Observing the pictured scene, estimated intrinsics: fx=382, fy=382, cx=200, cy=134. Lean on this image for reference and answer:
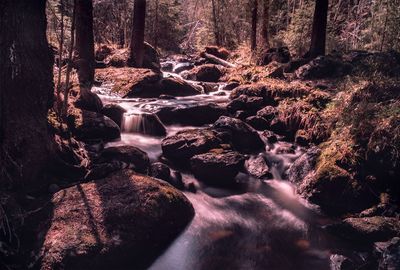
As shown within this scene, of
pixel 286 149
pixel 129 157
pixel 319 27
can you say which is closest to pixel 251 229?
pixel 129 157

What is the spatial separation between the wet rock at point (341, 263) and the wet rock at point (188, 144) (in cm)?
427

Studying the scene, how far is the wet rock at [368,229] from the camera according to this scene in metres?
6.71

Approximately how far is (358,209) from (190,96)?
9.41 meters

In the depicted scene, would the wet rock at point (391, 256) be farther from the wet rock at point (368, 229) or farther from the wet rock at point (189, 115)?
the wet rock at point (189, 115)

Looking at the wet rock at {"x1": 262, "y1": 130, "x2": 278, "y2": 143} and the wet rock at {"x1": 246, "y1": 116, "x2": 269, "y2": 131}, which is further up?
the wet rock at {"x1": 246, "y1": 116, "x2": 269, "y2": 131}

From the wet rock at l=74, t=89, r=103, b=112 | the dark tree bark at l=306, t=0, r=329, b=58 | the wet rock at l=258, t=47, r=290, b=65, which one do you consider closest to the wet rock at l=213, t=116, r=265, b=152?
the wet rock at l=74, t=89, r=103, b=112

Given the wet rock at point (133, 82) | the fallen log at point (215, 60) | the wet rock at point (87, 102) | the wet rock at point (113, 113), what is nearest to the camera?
the wet rock at point (87, 102)

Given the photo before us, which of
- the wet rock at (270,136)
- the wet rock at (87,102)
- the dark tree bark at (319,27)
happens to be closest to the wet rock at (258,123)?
the wet rock at (270,136)

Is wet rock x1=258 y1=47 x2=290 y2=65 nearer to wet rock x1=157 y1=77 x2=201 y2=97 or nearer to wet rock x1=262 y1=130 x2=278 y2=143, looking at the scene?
wet rock x1=157 y1=77 x2=201 y2=97

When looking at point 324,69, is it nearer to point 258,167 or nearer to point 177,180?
point 258,167

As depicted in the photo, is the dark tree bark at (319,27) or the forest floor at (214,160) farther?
the dark tree bark at (319,27)

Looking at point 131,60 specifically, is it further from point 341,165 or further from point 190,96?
point 341,165

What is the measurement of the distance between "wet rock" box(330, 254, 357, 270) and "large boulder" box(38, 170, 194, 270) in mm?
2651

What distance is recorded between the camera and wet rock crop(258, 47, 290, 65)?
61.5 feet
